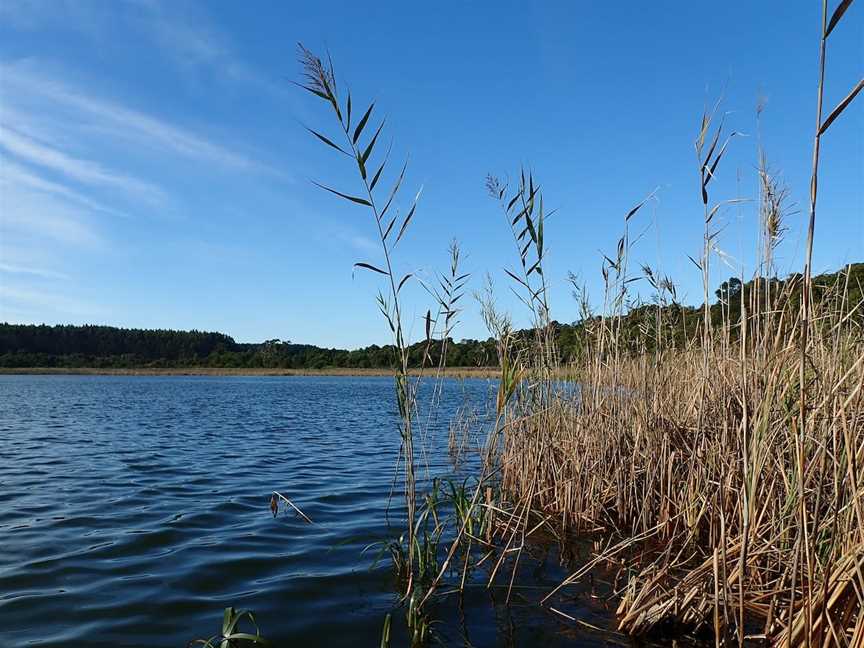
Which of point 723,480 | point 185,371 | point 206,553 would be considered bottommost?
point 206,553

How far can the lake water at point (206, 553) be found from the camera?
3533 mm

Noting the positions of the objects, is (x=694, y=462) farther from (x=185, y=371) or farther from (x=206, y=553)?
(x=185, y=371)

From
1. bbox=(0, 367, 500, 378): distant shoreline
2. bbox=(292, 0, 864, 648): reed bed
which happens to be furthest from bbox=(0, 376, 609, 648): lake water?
bbox=(0, 367, 500, 378): distant shoreline

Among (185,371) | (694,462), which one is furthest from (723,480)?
A: (185,371)

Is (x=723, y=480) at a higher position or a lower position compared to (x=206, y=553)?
higher

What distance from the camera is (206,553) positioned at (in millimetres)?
5000

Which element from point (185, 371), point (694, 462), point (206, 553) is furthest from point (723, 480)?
point (185, 371)

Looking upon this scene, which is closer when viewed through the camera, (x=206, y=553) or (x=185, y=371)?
(x=206, y=553)

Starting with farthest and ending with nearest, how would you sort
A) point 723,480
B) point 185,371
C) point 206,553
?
1. point 185,371
2. point 206,553
3. point 723,480

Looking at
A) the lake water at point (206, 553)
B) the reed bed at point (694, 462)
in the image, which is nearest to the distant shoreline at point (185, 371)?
the lake water at point (206, 553)

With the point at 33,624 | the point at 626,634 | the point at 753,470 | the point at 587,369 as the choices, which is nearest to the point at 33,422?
the point at 33,624

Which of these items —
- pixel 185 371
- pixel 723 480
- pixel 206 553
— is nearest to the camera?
pixel 723 480

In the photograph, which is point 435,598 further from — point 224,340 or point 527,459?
point 224,340

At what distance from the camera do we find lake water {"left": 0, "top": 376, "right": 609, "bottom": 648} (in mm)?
3533
